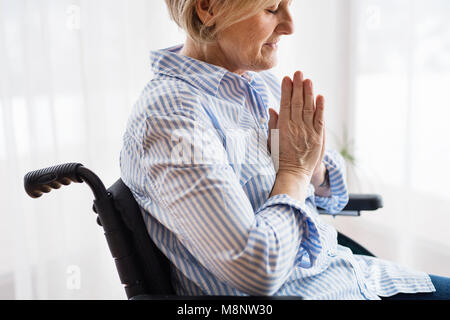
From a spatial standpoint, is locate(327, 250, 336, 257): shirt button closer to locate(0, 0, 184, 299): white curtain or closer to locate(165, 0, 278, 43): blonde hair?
locate(165, 0, 278, 43): blonde hair

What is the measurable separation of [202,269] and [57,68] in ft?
3.59

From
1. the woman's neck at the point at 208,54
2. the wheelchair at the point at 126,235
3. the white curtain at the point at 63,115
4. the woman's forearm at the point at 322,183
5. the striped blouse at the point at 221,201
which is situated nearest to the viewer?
the striped blouse at the point at 221,201

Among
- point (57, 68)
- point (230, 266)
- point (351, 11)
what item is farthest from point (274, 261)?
point (351, 11)

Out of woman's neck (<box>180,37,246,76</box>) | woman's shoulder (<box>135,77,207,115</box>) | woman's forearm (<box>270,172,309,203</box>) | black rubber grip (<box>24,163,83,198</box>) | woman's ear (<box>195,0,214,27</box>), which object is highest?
woman's ear (<box>195,0,214,27</box>)

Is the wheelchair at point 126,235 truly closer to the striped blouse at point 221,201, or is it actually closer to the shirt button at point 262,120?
the striped blouse at point 221,201

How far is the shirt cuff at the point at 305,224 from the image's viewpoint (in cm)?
83

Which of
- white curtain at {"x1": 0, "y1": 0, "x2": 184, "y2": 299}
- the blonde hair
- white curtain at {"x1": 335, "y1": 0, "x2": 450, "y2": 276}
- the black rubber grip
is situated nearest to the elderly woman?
the blonde hair

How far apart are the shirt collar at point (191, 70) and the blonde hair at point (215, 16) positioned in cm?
6

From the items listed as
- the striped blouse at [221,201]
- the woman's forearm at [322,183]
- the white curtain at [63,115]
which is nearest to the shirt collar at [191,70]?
the striped blouse at [221,201]

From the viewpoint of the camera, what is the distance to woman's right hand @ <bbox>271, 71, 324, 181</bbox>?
3.10 feet

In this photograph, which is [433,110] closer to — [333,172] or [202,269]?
[333,172]

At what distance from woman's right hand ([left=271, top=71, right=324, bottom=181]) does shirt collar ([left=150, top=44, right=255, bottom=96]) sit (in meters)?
0.13

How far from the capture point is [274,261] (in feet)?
2.49

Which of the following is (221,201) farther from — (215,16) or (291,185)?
(215,16)
